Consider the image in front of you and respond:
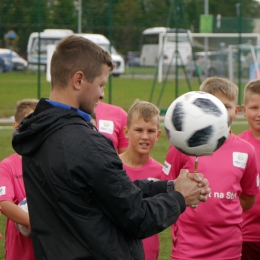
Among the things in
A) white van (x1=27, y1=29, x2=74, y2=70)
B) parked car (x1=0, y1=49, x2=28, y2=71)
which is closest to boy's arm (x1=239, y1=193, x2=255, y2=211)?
white van (x1=27, y1=29, x2=74, y2=70)

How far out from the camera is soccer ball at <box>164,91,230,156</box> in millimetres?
3275

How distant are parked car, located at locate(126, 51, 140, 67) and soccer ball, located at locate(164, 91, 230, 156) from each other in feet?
58.0

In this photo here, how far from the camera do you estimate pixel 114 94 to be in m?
23.4

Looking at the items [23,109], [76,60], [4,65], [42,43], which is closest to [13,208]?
[23,109]

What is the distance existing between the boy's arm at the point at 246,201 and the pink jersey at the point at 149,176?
2.13ft

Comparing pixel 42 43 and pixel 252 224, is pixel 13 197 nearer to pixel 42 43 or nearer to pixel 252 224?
pixel 252 224

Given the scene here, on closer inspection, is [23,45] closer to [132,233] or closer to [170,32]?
[170,32]

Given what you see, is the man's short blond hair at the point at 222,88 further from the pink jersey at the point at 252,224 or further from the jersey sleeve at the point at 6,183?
the jersey sleeve at the point at 6,183

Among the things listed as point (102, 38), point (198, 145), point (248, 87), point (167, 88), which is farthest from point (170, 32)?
point (198, 145)

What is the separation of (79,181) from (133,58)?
19570 millimetres

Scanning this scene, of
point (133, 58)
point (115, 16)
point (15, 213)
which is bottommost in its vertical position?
point (15, 213)

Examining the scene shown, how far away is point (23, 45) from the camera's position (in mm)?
19250

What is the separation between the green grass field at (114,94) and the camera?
12680 mm

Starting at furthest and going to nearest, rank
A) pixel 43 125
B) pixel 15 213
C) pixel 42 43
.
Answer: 1. pixel 42 43
2. pixel 15 213
3. pixel 43 125
